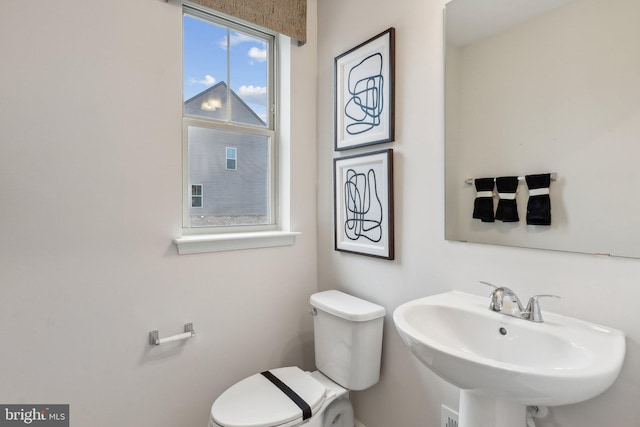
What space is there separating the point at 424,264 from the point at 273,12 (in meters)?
1.53

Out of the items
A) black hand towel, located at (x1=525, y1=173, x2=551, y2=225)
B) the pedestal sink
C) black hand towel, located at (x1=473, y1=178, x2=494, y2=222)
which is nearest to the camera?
the pedestal sink

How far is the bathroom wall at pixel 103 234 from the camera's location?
3.95 ft

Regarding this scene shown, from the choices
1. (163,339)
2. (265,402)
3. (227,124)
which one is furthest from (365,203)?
(163,339)

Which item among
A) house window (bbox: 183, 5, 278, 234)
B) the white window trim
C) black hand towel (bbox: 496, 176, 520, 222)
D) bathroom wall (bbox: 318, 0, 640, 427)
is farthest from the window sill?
black hand towel (bbox: 496, 176, 520, 222)

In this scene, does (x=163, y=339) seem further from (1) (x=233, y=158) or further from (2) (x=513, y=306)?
(2) (x=513, y=306)

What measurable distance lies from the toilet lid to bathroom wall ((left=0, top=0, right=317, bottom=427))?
32cm

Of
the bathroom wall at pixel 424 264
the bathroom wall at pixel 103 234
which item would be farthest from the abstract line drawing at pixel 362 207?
the bathroom wall at pixel 103 234

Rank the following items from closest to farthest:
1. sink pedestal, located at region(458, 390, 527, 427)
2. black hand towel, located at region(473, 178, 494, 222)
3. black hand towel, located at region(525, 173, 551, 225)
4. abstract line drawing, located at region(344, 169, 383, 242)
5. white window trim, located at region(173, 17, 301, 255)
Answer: sink pedestal, located at region(458, 390, 527, 427)
black hand towel, located at region(525, 173, 551, 225)
black hand towel, located at region(473, 178, 494, 222)
abstract line drawing, located at region(344, 169, 383, 242)
white window trim, located at region(173, 17, 301, 255)

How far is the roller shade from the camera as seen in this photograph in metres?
1.61

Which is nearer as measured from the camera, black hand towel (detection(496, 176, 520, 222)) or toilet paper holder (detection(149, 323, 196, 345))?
black hand towel (detection(496, 176, 520, 222))

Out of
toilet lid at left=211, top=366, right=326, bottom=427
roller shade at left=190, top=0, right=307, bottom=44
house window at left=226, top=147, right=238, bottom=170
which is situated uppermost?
roller shade at left=190, top=0, right=307, bottom=44

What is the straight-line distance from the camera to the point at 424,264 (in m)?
1.40

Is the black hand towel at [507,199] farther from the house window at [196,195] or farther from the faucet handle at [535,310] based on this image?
the house window at [196,195]

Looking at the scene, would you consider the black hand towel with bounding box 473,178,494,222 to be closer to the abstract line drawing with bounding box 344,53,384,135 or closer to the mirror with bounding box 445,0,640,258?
the mirror with bounding box 445,0,640,258
